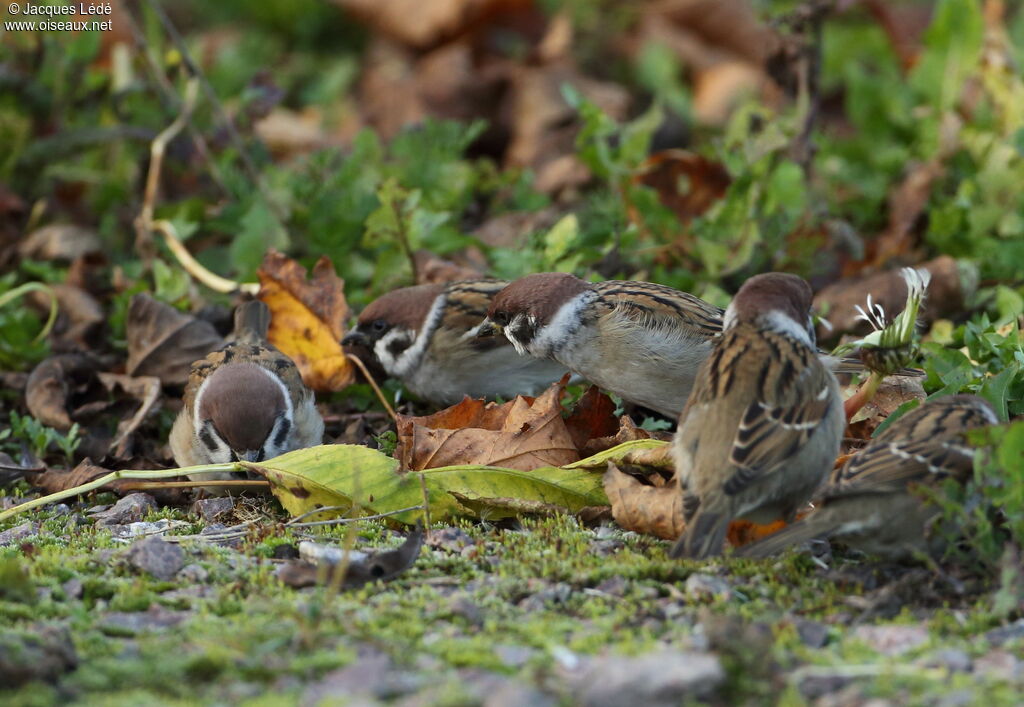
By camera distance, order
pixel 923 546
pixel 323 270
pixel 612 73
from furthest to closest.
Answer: pixel 612 73 < pixel 323 270 < pixel 923 546

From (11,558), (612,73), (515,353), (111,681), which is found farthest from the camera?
(612,73)

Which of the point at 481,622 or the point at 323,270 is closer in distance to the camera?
the point at 481,622

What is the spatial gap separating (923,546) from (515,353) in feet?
7.58

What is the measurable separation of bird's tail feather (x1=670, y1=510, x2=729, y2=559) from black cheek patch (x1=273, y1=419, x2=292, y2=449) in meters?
1.76

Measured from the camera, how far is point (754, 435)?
350 cm

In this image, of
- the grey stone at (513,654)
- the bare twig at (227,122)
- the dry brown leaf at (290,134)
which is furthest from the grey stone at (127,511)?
the dry brown leaf at (290,134)

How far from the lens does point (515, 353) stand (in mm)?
→ 5289

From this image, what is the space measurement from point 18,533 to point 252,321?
5.40ft

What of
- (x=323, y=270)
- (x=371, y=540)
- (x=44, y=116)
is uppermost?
(x=44, y=116)

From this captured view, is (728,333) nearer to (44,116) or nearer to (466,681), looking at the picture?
(466,681)

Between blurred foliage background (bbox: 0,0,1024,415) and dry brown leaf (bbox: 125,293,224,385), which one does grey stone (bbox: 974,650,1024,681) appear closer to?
blurred foliage background (bbox: 0,0,1024,415)

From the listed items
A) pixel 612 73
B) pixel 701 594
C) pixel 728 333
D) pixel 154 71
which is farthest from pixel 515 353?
pixel 612 73

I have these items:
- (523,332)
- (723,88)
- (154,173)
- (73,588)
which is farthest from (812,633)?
(723,88)

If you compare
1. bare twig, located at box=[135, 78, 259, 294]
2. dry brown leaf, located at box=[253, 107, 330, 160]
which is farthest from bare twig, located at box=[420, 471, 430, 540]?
dry brown leaf, located at box=[253, 107, 330, 160]
